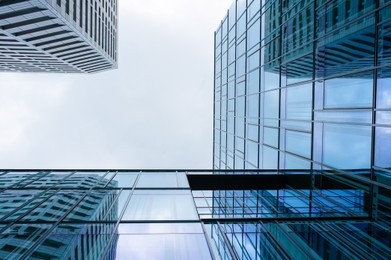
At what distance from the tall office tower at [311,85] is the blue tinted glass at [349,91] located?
0.12 ft

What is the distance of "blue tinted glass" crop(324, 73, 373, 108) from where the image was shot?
11.7m

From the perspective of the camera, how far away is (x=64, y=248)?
1015 cm

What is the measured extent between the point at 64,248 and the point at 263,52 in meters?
15.8

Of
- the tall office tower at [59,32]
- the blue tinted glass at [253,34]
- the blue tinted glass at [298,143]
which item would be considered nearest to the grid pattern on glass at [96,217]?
the blue tinted glass at [298,143]

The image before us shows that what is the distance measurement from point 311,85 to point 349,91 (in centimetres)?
272

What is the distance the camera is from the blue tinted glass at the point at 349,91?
38.4 feet

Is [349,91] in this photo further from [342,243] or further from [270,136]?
[270,136]

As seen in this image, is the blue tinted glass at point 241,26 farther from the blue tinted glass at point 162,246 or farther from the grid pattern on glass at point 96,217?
the blue tinted glass at point 162,246

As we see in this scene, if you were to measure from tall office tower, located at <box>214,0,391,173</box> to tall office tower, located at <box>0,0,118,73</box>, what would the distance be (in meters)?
18.8

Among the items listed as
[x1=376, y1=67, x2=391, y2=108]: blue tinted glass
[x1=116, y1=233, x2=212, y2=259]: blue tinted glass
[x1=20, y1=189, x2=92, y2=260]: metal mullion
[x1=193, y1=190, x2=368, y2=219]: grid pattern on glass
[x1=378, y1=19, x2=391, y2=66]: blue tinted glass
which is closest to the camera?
[x1=20, y1=189, x2=92, y2=260]: metal mullion

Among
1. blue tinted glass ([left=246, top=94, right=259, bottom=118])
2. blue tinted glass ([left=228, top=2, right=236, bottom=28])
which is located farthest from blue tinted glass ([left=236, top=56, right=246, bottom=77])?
blue tinted glass ([left=228, top=2, right=236, bottom=28])

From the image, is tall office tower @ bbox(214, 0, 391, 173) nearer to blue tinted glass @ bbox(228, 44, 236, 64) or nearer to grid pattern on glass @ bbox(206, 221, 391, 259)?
blue tinted glass @ bbox(228, 44, 236, 64)

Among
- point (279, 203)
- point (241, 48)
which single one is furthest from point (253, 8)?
point (279, 203)

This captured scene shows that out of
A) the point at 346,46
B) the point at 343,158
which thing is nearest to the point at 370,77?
the point at 346,46
